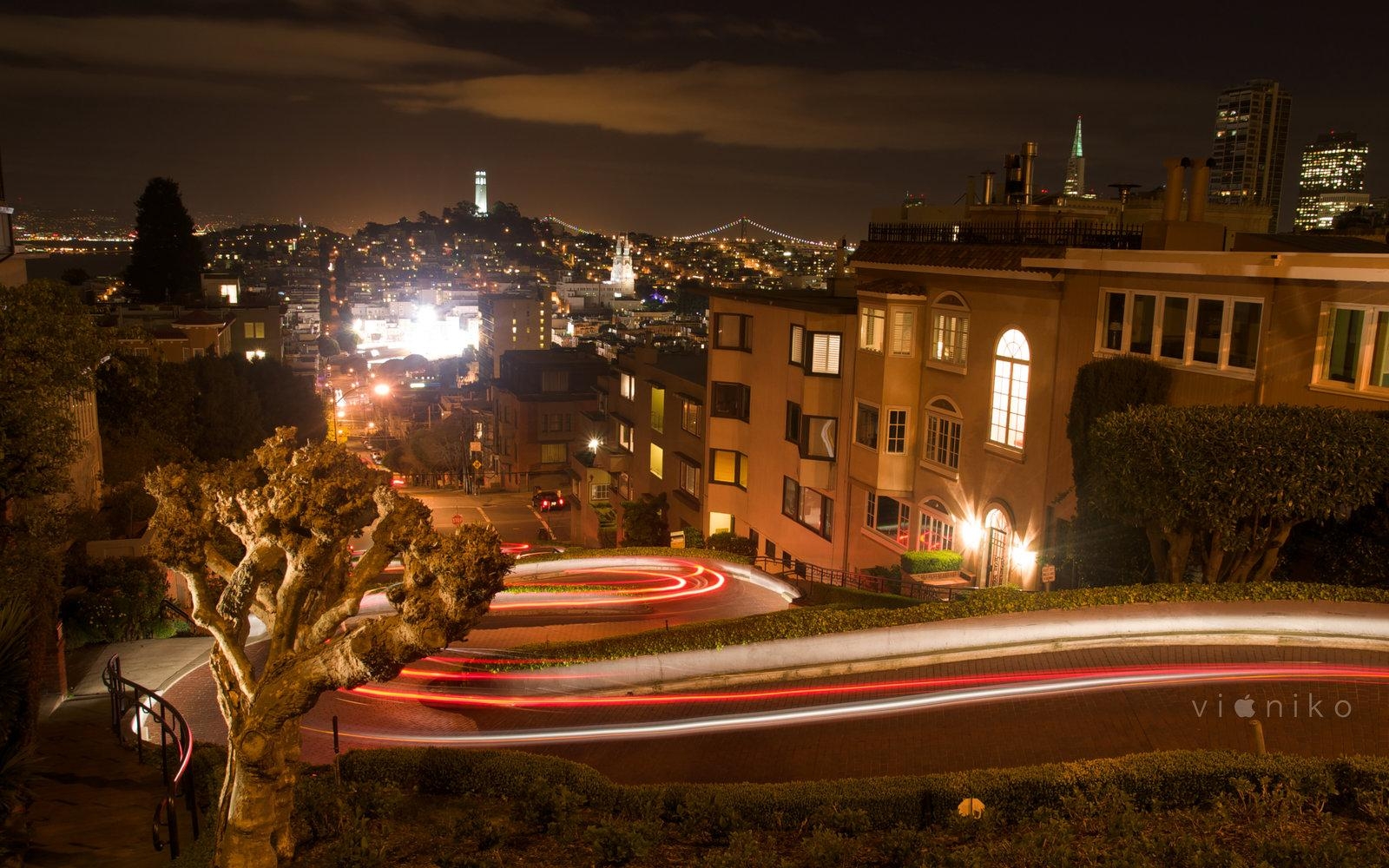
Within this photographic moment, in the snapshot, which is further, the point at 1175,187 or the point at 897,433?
the point at 897,433

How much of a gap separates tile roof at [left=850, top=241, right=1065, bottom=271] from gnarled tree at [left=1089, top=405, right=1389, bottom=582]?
6.63 m

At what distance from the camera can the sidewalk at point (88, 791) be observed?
8242mm

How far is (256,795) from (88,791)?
3.49m

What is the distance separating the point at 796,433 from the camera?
99.0 ft

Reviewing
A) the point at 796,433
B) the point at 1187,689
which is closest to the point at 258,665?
the point at 1187,689

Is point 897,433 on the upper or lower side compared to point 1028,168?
lower

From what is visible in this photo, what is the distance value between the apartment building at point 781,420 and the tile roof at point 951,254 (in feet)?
6.78

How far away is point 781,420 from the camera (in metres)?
31.4

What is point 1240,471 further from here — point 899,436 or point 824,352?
point 824,352

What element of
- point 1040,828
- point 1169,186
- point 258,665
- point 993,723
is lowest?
point 258,665

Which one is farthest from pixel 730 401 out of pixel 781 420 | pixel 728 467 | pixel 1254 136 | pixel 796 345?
pixel 1254 136

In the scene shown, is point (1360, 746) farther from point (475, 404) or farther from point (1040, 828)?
point (475, 404)

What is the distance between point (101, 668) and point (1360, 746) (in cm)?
1626

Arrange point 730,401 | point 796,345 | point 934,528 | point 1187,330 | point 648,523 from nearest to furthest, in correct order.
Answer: point 1187,330
point 934,528
point 796,345
point 730,401
point 648,523
